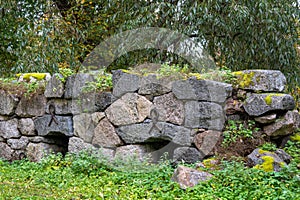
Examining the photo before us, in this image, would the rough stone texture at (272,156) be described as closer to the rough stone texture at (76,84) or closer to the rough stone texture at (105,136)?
the rough stone texture at (105,136)

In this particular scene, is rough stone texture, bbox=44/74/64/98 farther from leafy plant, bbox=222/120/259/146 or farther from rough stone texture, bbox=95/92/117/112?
leafy plant, bbox=222/120/259/146

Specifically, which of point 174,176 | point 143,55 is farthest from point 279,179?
point 143,55

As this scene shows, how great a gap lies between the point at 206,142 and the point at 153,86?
928 millimetres

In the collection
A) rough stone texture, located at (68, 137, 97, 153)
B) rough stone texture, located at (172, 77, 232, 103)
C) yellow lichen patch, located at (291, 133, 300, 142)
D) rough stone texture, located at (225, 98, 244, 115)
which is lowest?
rough stone texture, located at (68, 137, 97, 153)

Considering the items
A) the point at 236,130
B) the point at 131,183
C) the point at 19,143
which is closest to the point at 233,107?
the point at 236,130

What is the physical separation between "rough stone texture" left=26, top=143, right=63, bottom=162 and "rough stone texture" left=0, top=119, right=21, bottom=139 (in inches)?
12.2

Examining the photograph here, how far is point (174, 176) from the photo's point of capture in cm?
346

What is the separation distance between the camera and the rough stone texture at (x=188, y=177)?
10.8ft

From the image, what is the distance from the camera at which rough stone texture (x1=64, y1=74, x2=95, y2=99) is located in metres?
4.64

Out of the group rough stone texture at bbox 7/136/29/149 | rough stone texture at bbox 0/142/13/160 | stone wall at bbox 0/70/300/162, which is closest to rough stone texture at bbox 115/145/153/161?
stone wall at bbox 0/70/300/162

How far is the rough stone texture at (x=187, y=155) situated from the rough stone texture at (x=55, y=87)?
71.0 inches

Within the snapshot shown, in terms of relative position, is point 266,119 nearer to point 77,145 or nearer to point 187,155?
point 187,155

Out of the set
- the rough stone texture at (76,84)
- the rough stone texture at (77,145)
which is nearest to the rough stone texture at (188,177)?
the rough stone texture at (77,145)

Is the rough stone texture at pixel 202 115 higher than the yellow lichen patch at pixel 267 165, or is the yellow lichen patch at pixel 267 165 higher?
the rough stone texture at pixel 202 115
